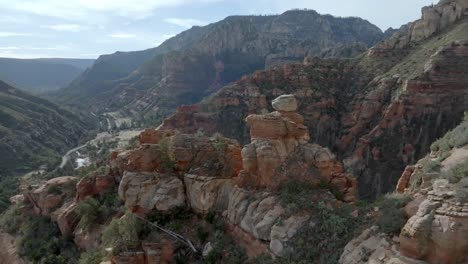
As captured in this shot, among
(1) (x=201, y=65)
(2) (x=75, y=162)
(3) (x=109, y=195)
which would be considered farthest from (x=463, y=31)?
(1) (x=201, y=65)

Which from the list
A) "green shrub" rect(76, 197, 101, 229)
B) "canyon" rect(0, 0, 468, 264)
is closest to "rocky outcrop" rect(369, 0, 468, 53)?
"canyon" rect(0, 0, 468, 264)

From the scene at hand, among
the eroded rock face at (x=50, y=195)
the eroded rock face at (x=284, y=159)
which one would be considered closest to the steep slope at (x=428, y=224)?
the eroded rock face at (x=284, y=159)

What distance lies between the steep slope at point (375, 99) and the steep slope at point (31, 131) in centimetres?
3491

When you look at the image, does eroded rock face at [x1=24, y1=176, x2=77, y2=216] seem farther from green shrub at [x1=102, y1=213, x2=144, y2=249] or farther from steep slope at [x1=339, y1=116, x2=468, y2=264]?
steep slope at [x1=339, y1=116, x2=468, y2=264]

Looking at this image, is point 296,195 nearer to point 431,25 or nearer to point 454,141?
point 454,141

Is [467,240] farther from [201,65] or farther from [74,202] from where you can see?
[201,65]

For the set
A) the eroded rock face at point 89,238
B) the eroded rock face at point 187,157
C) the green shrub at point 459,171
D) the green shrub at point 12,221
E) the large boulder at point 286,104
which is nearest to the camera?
the green shrub at point 459,171

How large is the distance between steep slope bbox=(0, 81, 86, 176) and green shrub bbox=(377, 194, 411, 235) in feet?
252

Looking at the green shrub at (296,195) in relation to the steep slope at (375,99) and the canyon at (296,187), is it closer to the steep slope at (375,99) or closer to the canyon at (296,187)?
the canyon at (296,187)

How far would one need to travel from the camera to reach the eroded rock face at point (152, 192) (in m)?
22.9

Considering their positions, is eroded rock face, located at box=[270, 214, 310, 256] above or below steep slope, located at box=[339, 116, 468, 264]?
below

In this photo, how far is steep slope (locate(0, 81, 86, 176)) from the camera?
8600 cm

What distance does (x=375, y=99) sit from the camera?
63000 mm

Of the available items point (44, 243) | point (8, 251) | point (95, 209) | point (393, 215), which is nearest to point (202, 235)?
point (393, 215)
